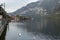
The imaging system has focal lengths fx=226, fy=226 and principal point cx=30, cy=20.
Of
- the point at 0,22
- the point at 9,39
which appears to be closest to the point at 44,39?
the point at 9,39

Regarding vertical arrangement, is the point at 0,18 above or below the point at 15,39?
above

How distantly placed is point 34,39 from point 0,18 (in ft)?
29.0

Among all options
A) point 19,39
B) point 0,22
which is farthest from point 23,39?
point 0,22

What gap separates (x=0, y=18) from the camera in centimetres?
4591

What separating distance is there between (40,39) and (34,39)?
45.8 inches

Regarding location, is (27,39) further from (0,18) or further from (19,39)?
(0,18)

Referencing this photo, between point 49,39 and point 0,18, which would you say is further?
point 0,18

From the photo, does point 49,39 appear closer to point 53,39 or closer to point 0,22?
point 53,39

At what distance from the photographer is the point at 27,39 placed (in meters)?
42.1

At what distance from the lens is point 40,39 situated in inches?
1662

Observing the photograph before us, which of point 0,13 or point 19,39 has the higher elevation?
point 0,13

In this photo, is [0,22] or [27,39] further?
[0,22]

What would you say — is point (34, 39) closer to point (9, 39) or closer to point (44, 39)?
point (44, 39)

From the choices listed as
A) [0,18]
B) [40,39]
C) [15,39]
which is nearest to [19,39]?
[15,39]
